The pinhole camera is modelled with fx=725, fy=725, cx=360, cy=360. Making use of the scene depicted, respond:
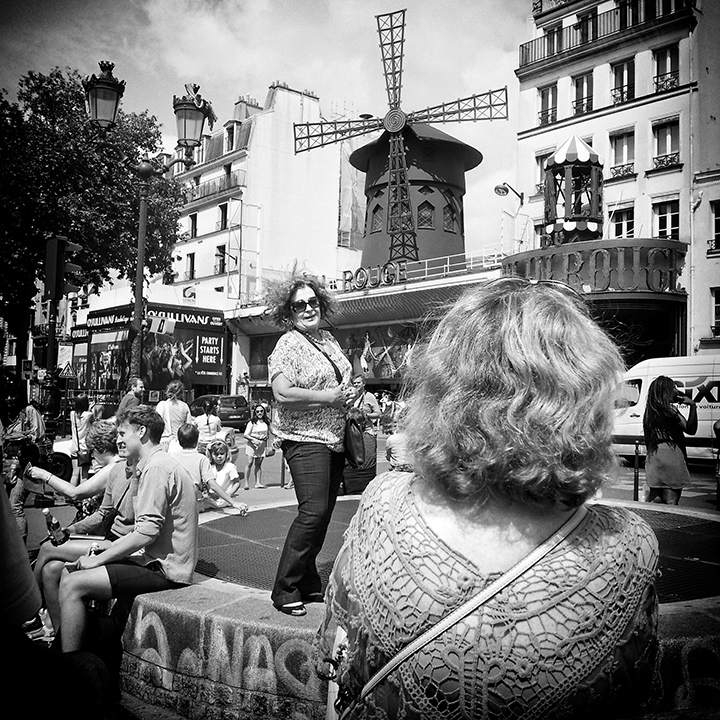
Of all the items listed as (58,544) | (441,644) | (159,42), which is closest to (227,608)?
(58,544)

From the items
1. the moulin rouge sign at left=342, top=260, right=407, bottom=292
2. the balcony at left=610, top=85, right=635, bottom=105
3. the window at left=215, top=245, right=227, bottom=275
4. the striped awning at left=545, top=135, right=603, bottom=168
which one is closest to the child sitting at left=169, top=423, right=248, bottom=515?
the striped awning at left=545, top=135, right=603, bottom=168

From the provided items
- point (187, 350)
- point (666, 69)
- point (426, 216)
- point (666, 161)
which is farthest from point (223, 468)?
point (187, 350)

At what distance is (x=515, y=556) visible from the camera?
130 cm

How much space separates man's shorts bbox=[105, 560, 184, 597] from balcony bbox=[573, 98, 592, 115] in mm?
24267

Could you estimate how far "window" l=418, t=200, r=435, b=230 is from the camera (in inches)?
1230

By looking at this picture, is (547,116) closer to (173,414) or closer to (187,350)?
(187,350)

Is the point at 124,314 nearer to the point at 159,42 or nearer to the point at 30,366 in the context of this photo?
the point at 30,366

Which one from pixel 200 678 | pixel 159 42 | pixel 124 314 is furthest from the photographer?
pixel 124 314

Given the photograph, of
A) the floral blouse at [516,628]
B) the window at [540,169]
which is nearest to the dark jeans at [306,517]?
the floral blouse at [516,628]

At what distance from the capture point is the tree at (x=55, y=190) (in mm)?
9471

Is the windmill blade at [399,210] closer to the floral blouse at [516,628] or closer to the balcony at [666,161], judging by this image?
the balcony at [666,161]

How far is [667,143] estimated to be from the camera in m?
22.3

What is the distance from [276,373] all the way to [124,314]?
33292 mm

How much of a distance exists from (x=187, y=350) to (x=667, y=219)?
22.8 metres
